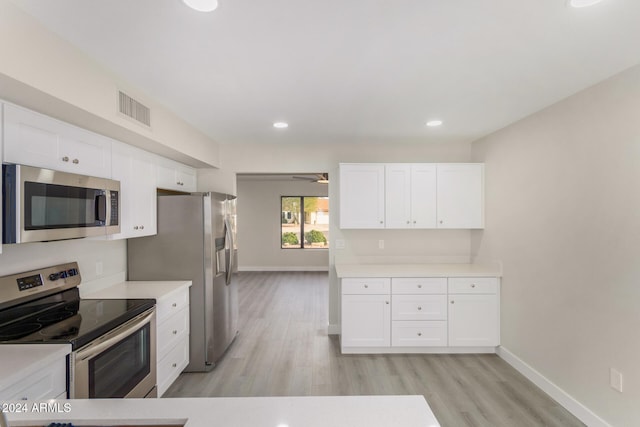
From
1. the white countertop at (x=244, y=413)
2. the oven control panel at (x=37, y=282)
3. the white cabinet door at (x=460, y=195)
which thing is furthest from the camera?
the white cabinet door at (x=460, y=195)

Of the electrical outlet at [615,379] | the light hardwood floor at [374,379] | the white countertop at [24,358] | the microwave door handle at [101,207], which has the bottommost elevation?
the light hardwood floor at [374,379]

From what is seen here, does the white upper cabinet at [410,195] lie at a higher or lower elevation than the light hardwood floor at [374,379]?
higher

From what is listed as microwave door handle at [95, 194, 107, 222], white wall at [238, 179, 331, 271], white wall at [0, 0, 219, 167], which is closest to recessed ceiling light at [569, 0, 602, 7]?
white wall at [0, 0, 219, 167]

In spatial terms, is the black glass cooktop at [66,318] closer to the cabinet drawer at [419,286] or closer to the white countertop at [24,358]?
the white countertop at [24,358]

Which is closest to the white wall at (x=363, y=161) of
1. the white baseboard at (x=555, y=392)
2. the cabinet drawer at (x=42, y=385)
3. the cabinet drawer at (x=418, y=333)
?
the cabinet drawer at (x=418, y=333)

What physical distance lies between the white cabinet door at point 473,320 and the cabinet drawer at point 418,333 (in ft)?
0.35

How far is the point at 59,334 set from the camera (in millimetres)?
1739

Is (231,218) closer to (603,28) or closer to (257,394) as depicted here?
(257,394)

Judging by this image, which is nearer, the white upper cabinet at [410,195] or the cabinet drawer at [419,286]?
the cabinet drawer at [419,286]

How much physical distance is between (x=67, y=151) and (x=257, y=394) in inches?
92.1

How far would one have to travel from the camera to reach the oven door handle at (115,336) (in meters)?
1.73

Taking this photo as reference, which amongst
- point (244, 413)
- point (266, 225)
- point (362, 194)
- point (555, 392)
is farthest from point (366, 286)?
point (266, 225)

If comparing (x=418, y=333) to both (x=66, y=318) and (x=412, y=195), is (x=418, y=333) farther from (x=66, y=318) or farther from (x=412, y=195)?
(x=66, y=318)

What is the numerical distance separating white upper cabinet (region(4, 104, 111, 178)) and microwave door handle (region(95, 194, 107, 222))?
0.19 meters
